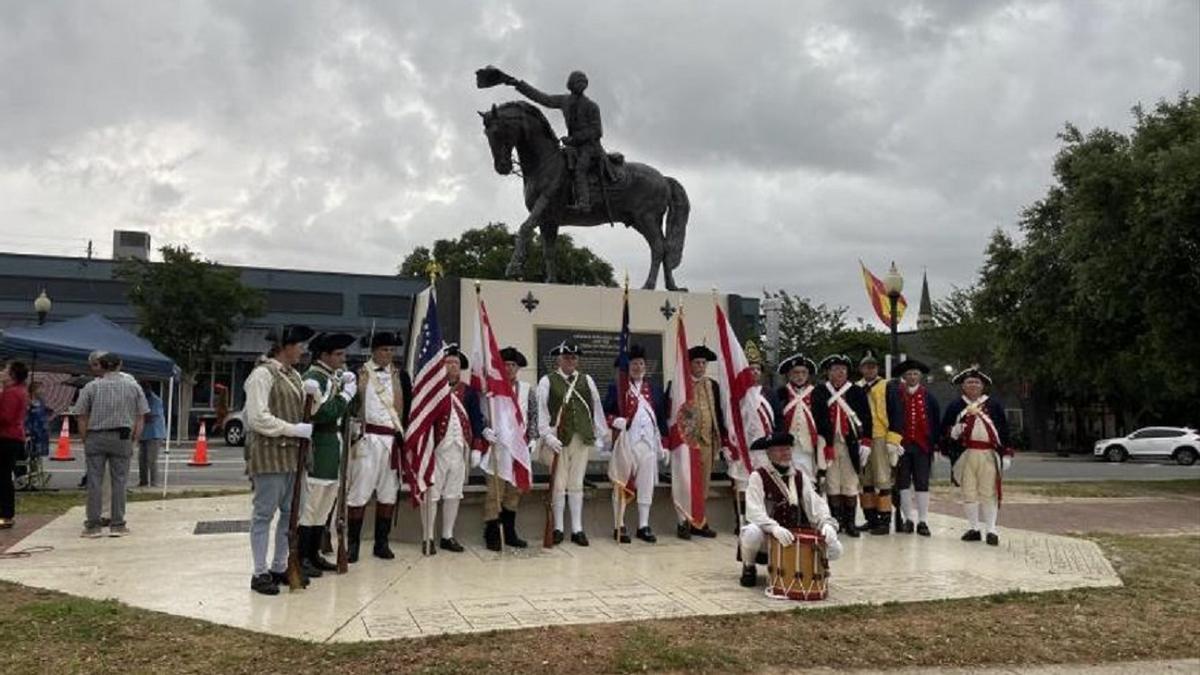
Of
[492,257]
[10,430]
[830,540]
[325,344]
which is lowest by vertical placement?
[830,540]

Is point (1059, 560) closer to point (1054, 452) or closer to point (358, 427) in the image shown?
point (358, 427)

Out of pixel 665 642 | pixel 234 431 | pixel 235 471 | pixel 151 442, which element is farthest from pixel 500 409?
pixel 234 431

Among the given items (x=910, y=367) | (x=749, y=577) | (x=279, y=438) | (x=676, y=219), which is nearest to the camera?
(x=279, y=438)

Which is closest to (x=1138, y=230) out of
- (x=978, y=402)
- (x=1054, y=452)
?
(x=978, y=402)

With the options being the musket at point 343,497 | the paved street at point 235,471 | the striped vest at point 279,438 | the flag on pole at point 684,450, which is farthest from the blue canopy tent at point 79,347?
the flag on pole at point 684,450

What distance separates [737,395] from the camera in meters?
9.38

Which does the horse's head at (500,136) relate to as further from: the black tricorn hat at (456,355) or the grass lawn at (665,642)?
the grass lawn at (665,642)

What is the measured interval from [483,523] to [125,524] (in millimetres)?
4242

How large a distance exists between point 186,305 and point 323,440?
31.1m

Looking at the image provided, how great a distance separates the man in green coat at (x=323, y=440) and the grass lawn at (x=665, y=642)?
4.69 ft

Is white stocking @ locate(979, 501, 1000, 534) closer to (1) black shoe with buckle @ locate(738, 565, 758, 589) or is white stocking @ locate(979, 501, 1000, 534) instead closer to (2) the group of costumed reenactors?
(2) the group of costumed reenactors

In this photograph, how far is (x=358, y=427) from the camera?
7.94 meters

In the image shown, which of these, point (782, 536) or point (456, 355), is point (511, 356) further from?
point (782, 536)

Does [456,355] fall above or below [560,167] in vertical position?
below
